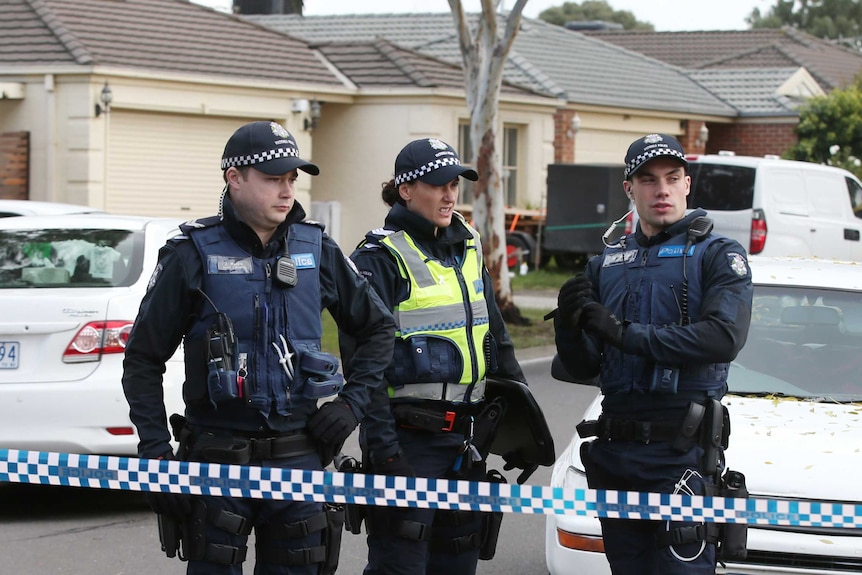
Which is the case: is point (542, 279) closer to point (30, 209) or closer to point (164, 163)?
point (164, 163)

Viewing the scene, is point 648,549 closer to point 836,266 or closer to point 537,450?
point 537,450

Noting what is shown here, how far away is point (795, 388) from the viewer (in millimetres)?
5984

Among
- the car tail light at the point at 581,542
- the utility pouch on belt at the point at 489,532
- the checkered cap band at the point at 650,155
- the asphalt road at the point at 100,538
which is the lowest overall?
the asphalt road at the point at 100,538

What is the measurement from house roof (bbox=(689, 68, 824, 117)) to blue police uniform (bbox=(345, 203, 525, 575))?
26983 millimetres

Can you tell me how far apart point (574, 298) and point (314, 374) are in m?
0.91

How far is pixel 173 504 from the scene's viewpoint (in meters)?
3.96

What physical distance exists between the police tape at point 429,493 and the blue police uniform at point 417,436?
0.31 ft

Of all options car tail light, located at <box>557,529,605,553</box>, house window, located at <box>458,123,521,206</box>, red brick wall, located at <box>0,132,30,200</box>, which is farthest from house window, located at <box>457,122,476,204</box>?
car tail light, located at <box>557,529,605,553</box>

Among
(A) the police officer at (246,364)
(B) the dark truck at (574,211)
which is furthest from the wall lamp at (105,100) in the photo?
(A) the police officer at (246,364)

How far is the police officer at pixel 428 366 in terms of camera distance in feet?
14.5

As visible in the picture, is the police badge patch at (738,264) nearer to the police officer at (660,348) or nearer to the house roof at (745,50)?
the police officer at (660,348)

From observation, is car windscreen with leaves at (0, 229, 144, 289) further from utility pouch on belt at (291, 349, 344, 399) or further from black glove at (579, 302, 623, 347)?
black glove at (579, 302, 623, 347)

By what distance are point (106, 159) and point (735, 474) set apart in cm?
1572

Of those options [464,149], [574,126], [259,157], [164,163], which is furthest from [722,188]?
[259,157]
